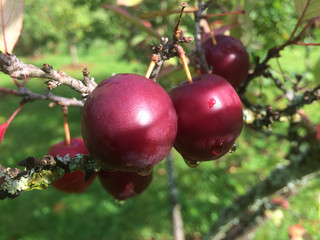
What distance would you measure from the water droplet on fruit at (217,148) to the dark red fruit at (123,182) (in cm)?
37

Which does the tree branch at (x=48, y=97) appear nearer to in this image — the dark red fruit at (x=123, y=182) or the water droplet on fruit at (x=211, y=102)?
the dark red fruit at (x=123, y=182)

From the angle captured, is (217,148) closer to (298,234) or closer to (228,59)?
(228,59)

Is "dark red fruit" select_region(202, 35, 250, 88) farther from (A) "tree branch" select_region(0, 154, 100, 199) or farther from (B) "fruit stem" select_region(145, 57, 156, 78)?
(A) "tree branch" select_region(0, 154, 100, 199)

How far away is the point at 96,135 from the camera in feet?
1.73

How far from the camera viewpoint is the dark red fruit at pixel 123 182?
0.89m

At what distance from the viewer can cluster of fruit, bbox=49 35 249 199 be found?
0.53 metres

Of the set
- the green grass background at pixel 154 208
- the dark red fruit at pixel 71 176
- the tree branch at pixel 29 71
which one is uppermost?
the tree branch at pixel 29 71

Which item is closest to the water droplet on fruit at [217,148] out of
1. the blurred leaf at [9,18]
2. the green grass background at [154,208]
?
the blurred leaf at [9,18]

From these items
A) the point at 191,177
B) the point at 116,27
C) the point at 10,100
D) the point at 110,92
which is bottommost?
the point at 10,100

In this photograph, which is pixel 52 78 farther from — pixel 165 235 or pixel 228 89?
pixel 165 235

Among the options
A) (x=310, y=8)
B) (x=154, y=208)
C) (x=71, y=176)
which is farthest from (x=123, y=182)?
(x=154, y=208)

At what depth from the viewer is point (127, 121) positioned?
52cm

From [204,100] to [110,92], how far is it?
19cm

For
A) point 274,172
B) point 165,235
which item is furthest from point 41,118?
point 274,172
